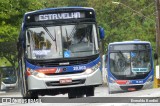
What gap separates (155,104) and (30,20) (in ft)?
16.1

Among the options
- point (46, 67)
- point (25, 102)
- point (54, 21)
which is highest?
point (54, 21)

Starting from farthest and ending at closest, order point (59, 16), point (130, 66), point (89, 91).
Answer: point (130, 66) → point (89, 91) → point (59, 16)

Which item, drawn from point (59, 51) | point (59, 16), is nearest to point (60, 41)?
point (59, 51)

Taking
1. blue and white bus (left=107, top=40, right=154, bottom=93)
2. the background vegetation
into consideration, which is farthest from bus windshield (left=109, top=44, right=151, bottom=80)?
the background vegetation

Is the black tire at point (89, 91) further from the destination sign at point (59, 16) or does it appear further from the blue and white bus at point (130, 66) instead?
the blue and white bus at point (130, 66)

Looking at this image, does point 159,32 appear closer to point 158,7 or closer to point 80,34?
point 158,7

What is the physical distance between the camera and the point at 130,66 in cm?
3034

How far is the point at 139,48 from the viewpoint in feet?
99.3

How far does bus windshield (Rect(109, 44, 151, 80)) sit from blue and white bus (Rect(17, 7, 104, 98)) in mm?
12647

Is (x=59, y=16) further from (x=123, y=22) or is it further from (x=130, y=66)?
(x=123, y=22)

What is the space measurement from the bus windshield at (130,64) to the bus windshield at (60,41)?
12718 millimetres

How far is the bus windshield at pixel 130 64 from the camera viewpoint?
2998 centimetres

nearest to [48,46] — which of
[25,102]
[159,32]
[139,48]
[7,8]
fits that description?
[25,102]

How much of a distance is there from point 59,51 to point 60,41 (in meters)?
0.32
